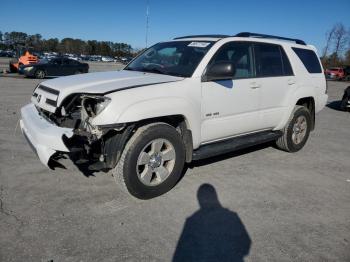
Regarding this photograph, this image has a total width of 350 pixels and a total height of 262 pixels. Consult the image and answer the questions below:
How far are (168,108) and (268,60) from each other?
236cm

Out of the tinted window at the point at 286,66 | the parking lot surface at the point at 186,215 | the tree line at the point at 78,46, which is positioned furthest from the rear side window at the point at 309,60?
the tree line at the point at 78,46

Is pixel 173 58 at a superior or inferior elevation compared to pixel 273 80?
superior

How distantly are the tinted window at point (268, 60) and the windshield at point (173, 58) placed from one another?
97 cm

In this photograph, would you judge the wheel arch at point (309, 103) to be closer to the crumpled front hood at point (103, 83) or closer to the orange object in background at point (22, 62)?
the crumpled front hood at point (103, 83)

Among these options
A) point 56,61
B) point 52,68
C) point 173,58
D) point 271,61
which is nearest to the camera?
point 173,58

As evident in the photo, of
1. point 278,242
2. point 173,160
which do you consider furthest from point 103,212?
point 278,242

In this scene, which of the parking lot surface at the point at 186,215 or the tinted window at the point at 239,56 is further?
the tinted window at the point at 239,56

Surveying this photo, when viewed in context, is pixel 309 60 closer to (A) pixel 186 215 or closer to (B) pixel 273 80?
(B) pixel 273 80

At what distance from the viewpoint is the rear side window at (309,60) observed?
6184 millimetres

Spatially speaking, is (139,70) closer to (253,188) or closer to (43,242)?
(253,188)

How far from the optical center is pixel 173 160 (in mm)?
4180

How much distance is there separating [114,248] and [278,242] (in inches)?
59.8

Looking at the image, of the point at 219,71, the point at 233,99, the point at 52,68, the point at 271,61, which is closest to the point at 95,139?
the point at 219,71

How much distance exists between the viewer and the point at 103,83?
13.0 feet
